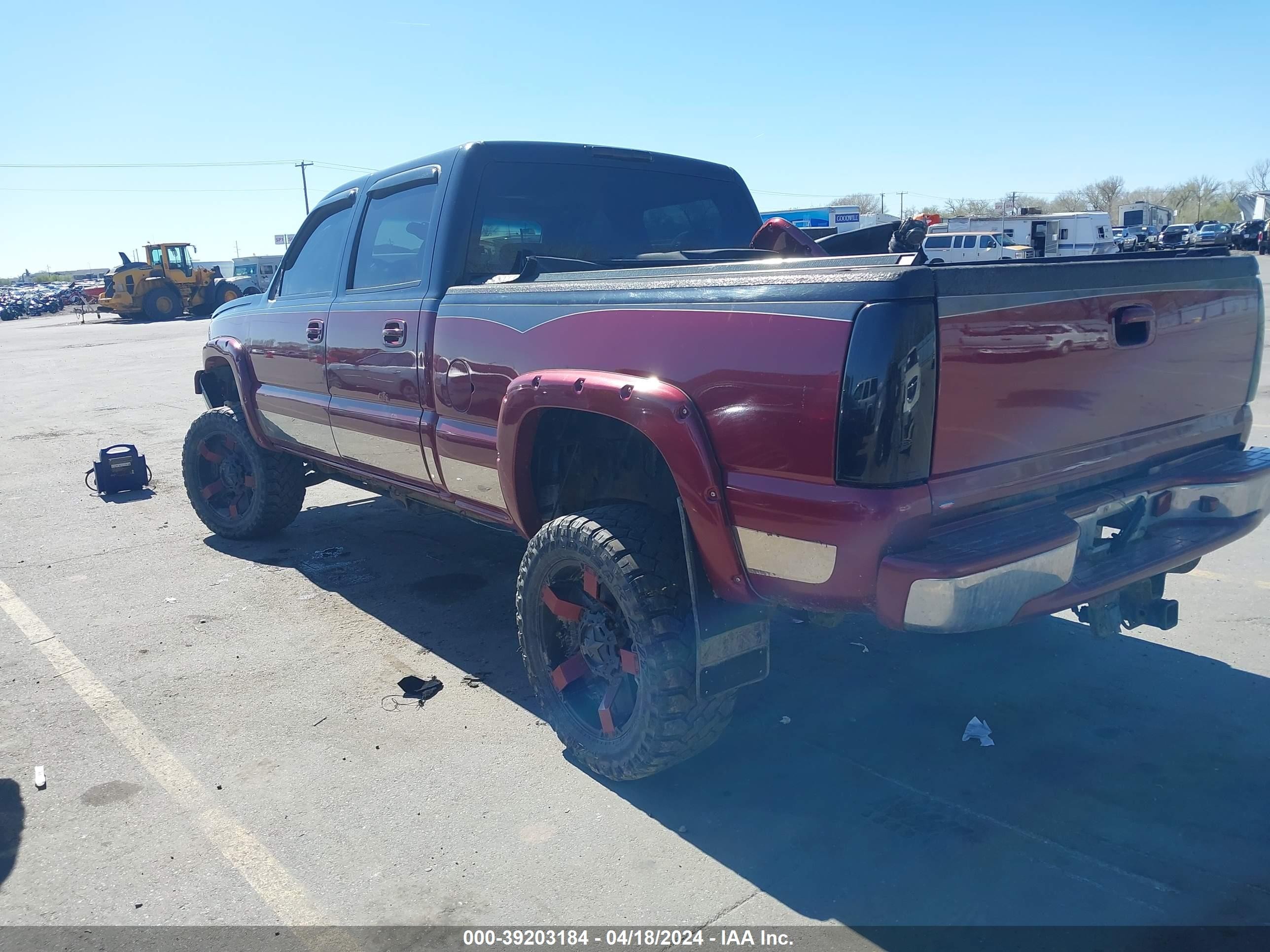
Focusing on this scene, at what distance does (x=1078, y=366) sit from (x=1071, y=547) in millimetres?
536

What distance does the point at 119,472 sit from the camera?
787 cm

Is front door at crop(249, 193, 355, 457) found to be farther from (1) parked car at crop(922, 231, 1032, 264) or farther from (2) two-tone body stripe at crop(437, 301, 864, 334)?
(1) parked car at crop(922, 231, 1032, 264)

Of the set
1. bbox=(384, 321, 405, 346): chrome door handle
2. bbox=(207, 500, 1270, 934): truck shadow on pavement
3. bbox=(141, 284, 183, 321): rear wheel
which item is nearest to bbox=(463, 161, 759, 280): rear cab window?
bbox=(384, 321, 405, 346): chrome door handle

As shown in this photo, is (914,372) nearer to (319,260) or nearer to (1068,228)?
(319,260)

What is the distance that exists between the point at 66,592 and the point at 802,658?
4.26 metres

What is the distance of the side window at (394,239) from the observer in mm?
4270

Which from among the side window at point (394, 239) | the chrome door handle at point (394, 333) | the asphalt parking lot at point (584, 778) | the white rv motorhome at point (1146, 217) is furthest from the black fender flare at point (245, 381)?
the white rv motorhome at point (1146, 217)

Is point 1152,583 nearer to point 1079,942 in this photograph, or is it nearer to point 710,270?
point 1079,942

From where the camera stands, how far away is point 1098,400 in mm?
2822

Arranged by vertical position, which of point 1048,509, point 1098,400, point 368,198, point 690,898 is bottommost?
point 690,898

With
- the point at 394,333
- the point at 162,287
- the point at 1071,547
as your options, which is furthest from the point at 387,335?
the point at 162,287

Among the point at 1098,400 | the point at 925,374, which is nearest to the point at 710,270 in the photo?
the point at 925,374

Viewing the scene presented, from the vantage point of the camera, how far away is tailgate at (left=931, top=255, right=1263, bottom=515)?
2463mm

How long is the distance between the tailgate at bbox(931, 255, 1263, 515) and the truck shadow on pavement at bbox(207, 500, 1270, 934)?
1.05 meters
